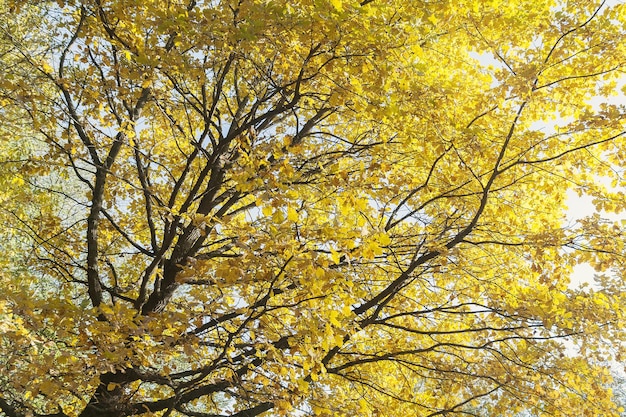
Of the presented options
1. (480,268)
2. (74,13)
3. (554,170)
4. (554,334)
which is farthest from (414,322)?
(74,13)

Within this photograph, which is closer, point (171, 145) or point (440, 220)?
point (440, 220)

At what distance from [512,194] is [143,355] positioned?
4058mm

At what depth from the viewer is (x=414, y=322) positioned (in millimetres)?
5180

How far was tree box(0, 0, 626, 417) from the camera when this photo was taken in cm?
295

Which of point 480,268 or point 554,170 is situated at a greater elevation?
point 554,170

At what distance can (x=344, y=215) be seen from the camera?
3.69 meters

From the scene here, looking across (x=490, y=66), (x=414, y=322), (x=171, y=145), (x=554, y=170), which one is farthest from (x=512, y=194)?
(x=171, y=145)

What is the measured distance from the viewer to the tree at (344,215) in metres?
2.95

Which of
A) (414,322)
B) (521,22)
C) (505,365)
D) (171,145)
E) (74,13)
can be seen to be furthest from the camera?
(171,145)

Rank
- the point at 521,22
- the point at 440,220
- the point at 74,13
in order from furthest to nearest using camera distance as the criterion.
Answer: the point at 440,220, the point at 74,13, the point at 521,22

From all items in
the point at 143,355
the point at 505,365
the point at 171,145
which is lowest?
the point at 143,355

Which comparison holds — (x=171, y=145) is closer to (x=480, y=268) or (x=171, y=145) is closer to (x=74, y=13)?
(x=74, y=13)

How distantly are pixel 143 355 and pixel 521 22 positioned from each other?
3.92 m

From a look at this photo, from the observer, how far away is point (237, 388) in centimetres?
360
